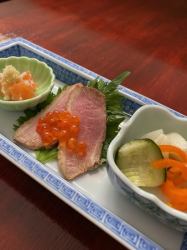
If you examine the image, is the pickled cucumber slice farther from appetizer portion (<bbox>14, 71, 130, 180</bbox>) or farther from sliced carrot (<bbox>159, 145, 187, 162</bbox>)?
appetizer portion (<bbox>14, 71, 130, 180</bbox>)

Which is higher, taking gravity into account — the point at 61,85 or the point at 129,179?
the point at 129,179

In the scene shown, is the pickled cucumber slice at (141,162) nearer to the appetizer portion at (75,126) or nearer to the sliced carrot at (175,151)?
the sliced carrot at (175,151)

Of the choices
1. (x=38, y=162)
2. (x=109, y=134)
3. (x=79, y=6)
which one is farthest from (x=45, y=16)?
(x=38, y=162)

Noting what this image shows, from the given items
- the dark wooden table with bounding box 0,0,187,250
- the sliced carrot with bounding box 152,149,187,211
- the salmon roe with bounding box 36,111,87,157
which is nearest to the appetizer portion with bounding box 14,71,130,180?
the salmon roe with bounding box 36,111,87,157

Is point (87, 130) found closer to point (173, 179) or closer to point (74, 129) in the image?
point (74, 129)

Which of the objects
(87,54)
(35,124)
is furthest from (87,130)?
(87,54)

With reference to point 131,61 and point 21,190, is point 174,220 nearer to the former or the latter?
point 21,190
